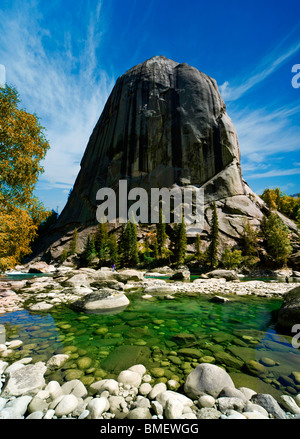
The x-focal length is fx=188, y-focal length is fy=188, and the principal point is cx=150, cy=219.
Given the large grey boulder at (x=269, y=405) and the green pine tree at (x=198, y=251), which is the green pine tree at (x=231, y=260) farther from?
the large grey boulder at (x=269, y=405)

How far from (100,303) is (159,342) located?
3.60 meters

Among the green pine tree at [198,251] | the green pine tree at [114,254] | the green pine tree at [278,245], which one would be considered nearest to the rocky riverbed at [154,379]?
the green pine tree at [114,254]

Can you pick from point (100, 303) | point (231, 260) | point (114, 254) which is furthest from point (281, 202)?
point (100, 303)

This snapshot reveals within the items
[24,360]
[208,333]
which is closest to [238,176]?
[208,333]

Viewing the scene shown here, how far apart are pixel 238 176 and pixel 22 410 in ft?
182

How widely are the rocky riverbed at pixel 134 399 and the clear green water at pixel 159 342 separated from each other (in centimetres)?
33

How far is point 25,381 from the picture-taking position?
275 centimetres

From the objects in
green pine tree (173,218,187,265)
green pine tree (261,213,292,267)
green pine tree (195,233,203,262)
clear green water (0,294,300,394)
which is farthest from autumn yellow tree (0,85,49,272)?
green pine tree (261,213,292,267)

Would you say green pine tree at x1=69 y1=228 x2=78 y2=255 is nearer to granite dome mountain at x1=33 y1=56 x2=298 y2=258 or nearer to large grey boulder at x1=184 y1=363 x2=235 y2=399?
granite dome mountain at x1=33 y1=56 x2=298 y2=258

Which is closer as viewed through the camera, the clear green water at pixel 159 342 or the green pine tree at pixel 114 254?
the clear green water at pixel 159 342

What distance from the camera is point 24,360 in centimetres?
Answer: 347

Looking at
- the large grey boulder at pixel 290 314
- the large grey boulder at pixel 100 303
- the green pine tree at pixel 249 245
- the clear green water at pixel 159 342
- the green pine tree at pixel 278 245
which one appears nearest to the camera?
the clear green water at pixel 159 342

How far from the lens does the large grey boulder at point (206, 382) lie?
2656mm
